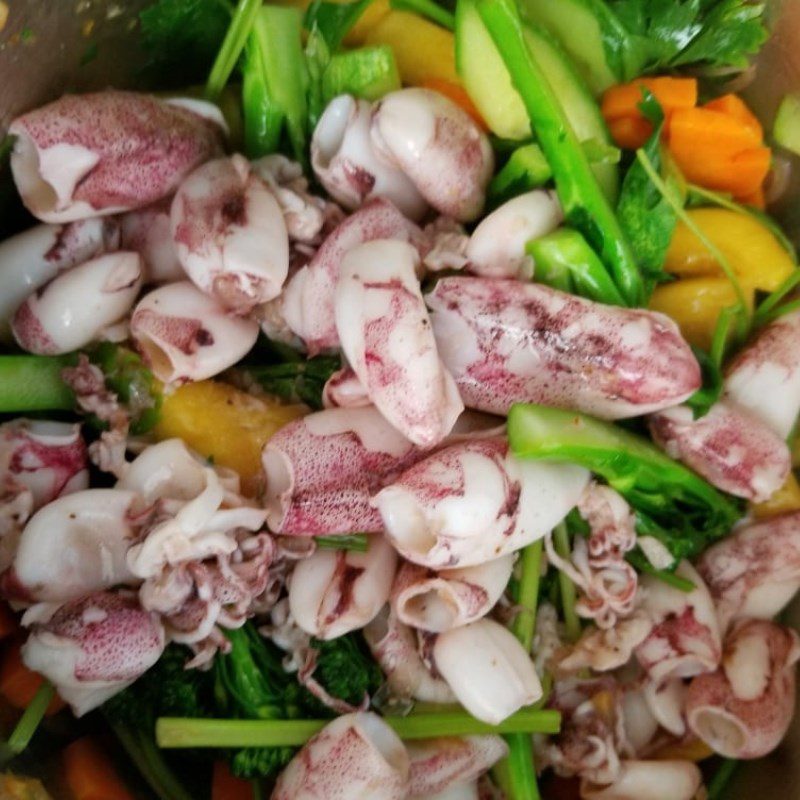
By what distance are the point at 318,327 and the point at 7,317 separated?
0.44 metres

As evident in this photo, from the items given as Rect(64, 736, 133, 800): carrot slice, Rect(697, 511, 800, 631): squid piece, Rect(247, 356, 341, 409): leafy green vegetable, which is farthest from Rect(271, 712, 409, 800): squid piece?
Rect(697, 511, 800, 631): squid piece

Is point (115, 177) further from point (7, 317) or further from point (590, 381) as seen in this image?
point (590, 381)

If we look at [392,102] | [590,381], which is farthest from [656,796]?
[392,102]

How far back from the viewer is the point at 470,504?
45.8 inches

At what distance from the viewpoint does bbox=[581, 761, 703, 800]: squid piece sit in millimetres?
1338

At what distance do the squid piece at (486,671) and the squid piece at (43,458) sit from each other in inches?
21.8

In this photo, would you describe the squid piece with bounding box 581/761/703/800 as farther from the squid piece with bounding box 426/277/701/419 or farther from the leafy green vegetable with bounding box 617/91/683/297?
the leafy green vegetable with bounding box 617/91/683/297

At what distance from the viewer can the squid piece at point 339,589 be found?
1.23 meters

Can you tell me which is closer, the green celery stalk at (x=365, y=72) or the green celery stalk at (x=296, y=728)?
the green celery stalk at (x=296, y=728)

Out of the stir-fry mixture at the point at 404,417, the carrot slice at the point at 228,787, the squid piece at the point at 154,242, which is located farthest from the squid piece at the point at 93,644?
the squid piece at the point at 154,242

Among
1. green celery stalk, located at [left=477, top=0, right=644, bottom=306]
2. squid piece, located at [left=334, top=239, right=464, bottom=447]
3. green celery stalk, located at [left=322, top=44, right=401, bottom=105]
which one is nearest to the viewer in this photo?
squid piece, located at [left=334, top=239, right=464, bottom=447]

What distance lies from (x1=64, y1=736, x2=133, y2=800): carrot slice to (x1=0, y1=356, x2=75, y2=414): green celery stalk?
1.56ft

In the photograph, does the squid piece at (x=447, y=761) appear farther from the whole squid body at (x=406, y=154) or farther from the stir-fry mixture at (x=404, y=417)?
the whole squid body at (x=406, y=154)

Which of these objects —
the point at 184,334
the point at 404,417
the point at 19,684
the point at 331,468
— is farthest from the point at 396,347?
the point at 19,684
